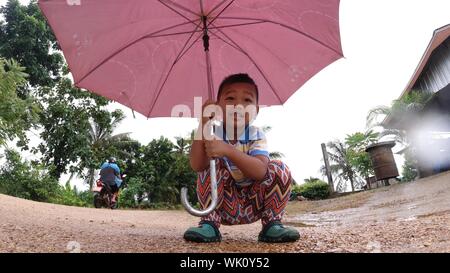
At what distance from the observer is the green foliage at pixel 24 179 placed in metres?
12.3

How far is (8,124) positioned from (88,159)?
712 cm

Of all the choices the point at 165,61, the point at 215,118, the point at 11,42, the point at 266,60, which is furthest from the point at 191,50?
the point at 11,42

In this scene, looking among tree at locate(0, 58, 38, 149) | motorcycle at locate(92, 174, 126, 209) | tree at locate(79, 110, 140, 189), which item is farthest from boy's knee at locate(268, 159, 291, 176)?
tree at locate(79, 110, 140, 189)

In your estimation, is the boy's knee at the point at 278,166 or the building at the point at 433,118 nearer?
the boy's knee at the point at 278,166

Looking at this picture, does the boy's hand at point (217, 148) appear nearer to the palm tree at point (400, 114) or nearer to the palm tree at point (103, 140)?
the palm tree at point (400, 114)

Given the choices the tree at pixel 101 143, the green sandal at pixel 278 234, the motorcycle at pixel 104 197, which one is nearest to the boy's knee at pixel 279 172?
the green sandal at pixel 278 234

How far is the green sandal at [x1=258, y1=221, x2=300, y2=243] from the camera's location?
2070mm

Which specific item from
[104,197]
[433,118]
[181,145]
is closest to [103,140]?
[181,145]

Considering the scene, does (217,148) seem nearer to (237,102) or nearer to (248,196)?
(237,102)

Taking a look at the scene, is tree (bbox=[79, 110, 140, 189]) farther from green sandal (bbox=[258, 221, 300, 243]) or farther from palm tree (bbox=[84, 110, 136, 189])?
green sandal (bbox=[258, 221, 300, 243])

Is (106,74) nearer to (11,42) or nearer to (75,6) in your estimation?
(75,6)

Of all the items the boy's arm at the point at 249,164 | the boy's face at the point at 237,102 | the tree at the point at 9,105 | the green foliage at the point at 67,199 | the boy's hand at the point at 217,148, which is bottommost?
the boy's arm at the point at 249,164

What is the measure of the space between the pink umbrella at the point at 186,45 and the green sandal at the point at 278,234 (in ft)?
1.40
